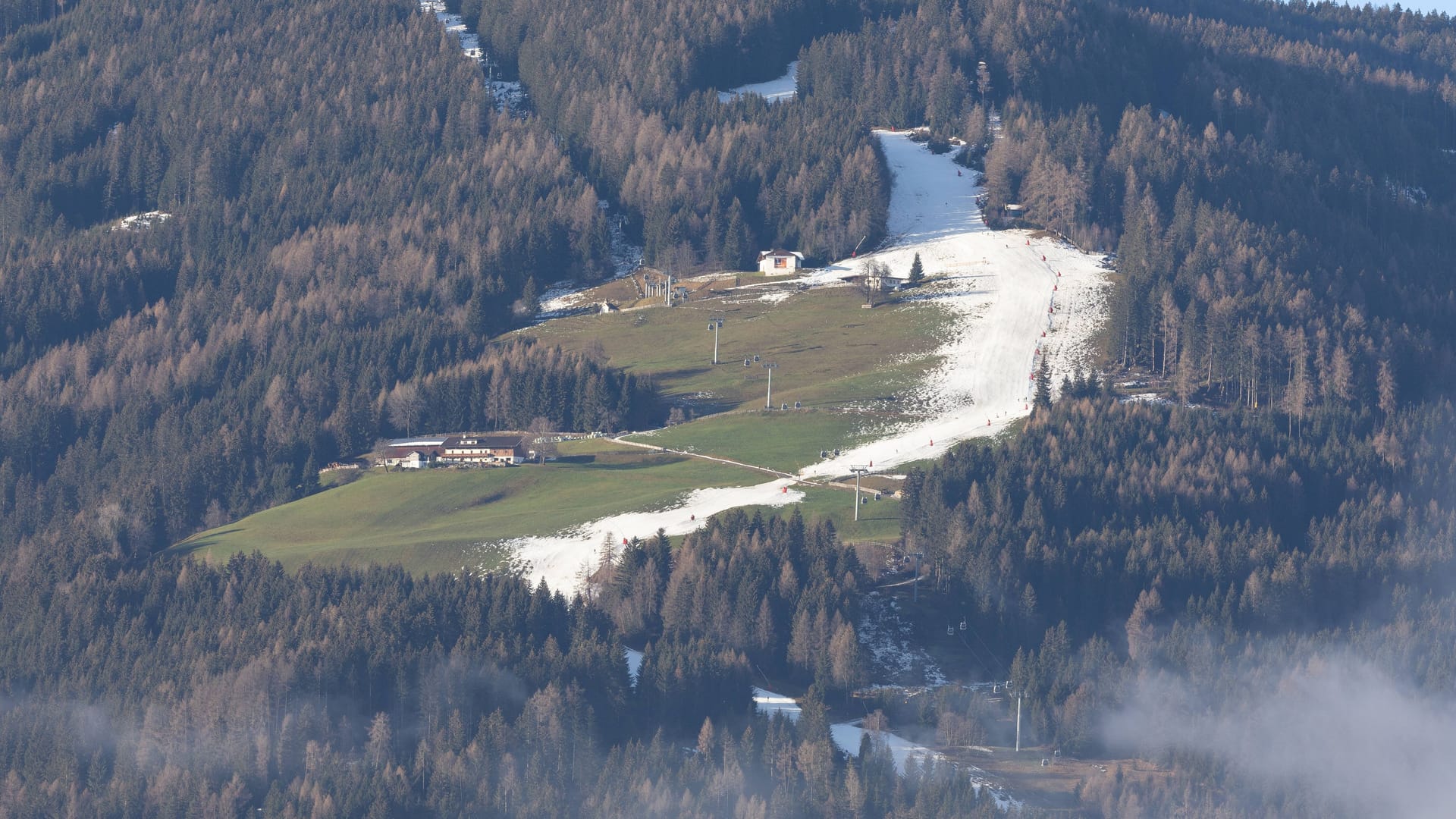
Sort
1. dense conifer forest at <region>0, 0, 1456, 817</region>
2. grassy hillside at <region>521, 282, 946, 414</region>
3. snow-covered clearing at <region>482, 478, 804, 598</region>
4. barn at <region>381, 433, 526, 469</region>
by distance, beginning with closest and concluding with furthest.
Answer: dense conifer forest at <region>0, 0, 1456, 817</region> < snow-covered clearing at <region>482, 478, 804, 598</region> < barn at <region>381, 433, 526, 469</region> < grassy hillside at <region>521, 282, 946, 414</region>

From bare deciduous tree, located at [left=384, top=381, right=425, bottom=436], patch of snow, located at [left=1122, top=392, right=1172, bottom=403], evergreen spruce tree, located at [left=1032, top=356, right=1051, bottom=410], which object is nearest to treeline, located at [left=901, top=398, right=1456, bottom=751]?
evergreen spruce tree, located at [left=1032, top=356, right=1051, bottom=410]

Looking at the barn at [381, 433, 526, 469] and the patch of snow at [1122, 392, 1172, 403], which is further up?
the patch of snow at [1122, 392, 1172, 403]

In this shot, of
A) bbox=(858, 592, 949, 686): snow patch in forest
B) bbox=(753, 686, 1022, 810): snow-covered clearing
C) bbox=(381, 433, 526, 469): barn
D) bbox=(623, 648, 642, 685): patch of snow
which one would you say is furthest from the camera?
bbox=(381, 433, 526, 469): barn

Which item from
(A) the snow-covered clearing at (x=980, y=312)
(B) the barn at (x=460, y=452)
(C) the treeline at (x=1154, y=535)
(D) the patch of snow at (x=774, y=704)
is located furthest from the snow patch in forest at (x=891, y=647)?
(B) the barn at (x=460, y=452)

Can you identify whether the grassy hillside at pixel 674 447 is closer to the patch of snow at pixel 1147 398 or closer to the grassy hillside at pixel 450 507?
the grassy hillside at pixel 450 507

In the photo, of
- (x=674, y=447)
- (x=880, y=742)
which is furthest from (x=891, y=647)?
(x=674, y=447)

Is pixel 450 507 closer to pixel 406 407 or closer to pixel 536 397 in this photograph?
pixel 536 397

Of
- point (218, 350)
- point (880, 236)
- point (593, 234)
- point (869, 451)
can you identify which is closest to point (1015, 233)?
point (880, 236)

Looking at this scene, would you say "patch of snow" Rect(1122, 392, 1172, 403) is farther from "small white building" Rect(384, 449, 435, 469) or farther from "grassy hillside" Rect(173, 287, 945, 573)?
"small white building" Rect(384, 449, 435, 469)
